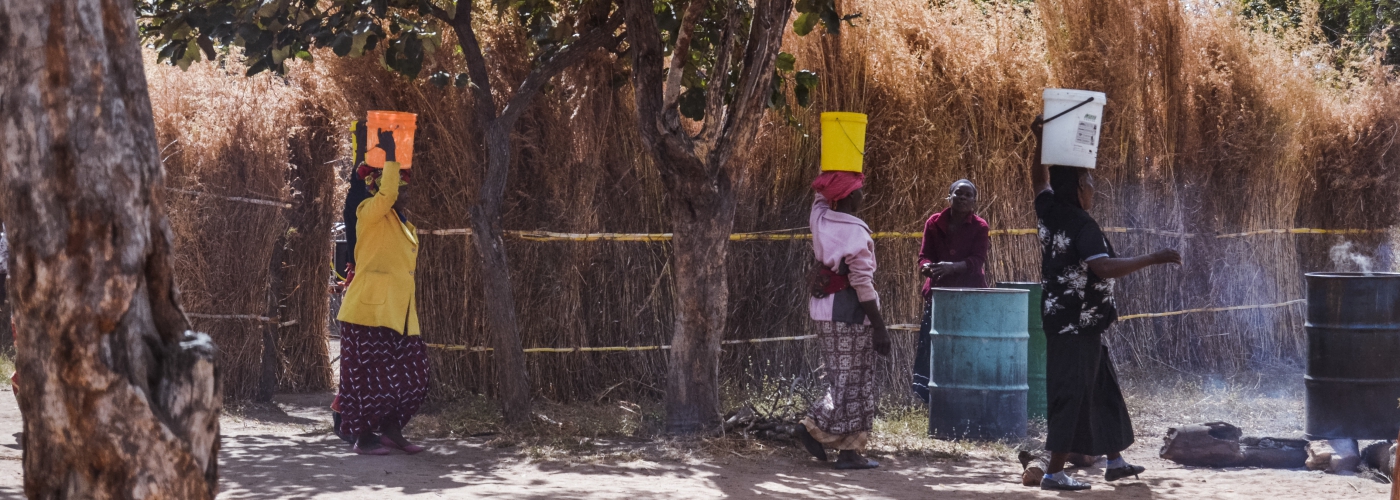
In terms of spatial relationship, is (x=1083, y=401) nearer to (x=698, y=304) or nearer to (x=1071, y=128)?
(x=1071, y=128)

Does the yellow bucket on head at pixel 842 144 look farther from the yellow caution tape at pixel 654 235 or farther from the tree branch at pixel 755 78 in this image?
the yellow caution tape at pixel 654 235

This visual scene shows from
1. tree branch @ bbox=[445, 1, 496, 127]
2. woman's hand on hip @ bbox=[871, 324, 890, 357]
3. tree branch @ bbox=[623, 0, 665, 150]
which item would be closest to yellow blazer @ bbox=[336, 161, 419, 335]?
tree branch @ bbox=[445, 1, 496, 127]

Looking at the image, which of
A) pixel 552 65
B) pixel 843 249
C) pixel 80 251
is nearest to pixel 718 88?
pixel 552 65

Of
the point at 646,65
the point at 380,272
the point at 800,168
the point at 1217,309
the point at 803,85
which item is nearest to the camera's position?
the point at 380,272

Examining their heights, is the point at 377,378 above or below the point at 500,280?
below

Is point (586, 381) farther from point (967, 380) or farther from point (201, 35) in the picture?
point (201, 35)

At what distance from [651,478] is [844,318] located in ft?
3.70

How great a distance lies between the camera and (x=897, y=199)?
7898 millimetres

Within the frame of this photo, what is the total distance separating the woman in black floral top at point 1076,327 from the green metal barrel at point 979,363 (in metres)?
0.96

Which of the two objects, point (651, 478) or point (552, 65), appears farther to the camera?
point (552, 65)

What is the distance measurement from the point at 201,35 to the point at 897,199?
14.2ft

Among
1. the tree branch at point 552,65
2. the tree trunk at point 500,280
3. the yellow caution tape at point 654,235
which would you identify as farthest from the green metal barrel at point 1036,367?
the tree trunk at point 500,280

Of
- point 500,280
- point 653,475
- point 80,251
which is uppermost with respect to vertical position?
point 80,251

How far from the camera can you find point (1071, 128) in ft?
16.8
